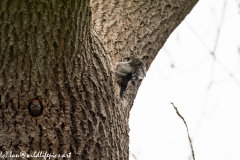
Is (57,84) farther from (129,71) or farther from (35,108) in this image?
(129,71)

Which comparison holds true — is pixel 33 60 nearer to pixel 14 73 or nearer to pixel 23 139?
pixel 14 73

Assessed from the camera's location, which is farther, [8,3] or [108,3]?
[108,3]

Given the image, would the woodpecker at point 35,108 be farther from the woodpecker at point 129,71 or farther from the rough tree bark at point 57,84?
the woodpecker at point 129,71

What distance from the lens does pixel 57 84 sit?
7.21ft

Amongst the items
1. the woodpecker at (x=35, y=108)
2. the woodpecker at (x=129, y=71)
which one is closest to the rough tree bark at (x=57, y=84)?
the woodpecker at (x=35, y=108)

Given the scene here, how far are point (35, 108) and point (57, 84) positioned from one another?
0.16 meters

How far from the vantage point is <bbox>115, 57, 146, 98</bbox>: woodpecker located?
267cm

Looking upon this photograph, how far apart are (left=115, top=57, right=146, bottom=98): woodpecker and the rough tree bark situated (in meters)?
0.20

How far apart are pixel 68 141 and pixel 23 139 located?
8.5 inches

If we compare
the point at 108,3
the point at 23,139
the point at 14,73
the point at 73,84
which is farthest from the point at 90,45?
the point at 108,3

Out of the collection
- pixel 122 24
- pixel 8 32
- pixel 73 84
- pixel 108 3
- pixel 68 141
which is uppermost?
pixel 108 3

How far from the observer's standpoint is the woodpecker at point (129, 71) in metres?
2.67

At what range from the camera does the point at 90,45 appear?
2350 mm

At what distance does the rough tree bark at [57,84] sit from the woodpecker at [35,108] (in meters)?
0.02
